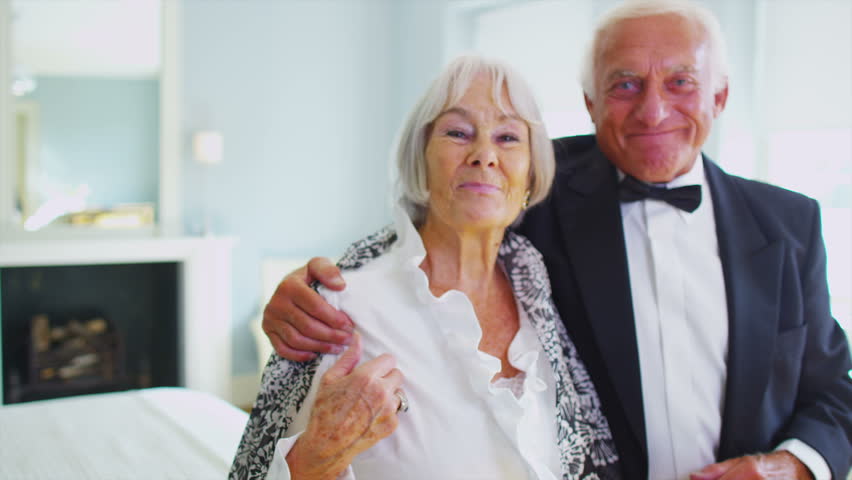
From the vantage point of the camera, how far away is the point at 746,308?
4.74 ft

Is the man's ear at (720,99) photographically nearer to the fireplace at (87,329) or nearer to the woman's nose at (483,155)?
the woman's nose at (483,155)

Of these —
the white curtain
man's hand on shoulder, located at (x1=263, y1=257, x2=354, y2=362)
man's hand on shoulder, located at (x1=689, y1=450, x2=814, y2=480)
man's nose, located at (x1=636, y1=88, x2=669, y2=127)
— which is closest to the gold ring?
man's hand on shoulder, located at (x1=263, y1=257, x2=354, y2=362)

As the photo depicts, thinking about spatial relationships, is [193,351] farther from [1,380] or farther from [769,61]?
[769,61]

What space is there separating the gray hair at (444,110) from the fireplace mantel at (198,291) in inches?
144

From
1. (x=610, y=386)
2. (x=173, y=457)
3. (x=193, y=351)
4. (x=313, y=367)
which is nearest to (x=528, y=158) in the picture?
(x=610, y=386)

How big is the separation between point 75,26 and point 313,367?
410 cm

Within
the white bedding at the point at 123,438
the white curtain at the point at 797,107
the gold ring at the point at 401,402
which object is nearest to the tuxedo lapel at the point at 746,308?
the gold ring at the point at 401,402

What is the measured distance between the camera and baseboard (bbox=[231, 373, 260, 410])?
5.21 m

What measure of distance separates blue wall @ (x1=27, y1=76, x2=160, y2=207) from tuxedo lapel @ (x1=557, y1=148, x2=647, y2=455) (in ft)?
12.6

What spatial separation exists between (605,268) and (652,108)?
0.37 m

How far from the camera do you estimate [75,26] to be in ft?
14.5

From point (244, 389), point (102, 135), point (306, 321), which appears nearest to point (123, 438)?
point (306, 321)

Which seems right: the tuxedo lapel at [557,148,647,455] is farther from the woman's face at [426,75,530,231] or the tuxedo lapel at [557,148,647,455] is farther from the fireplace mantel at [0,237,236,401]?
the fireplace mantel at [0,237,236,401]

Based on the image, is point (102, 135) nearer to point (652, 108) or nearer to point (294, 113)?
point (294, 113)
